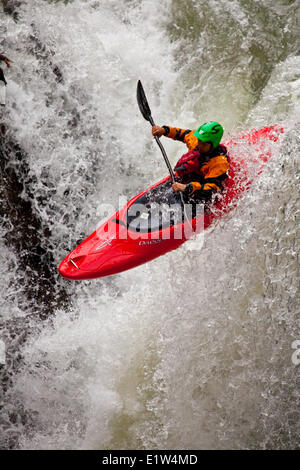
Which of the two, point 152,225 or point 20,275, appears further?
point 20,275

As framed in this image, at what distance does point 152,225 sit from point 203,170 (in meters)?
0.72

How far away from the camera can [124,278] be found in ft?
15.1

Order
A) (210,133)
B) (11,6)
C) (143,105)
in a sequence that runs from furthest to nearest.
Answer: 1. (11,6)
2. (143,105)
3. (210,133)

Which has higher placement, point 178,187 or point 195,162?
point 195,162

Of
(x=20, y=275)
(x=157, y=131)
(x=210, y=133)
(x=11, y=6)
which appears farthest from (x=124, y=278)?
(x=11, y=6)

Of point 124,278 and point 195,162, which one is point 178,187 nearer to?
point 195,162

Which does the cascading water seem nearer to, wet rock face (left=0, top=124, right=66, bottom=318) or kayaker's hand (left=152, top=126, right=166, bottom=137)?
wet rock face (left=0, top=124, right=66, bottom=318)

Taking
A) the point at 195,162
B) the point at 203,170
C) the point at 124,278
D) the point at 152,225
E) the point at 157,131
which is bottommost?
the point at 124,278

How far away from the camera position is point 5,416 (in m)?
3.91

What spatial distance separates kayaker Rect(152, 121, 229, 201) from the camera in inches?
151

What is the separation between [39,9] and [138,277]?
3.59 m

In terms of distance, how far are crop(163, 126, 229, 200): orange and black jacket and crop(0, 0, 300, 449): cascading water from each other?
1.31ft

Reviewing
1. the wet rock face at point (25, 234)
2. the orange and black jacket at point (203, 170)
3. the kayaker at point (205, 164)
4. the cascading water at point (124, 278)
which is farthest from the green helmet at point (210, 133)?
the wet rock face at point (25, 234)

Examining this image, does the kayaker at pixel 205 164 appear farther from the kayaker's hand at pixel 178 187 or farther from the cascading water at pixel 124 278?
the cascading water at pixel 124 278
